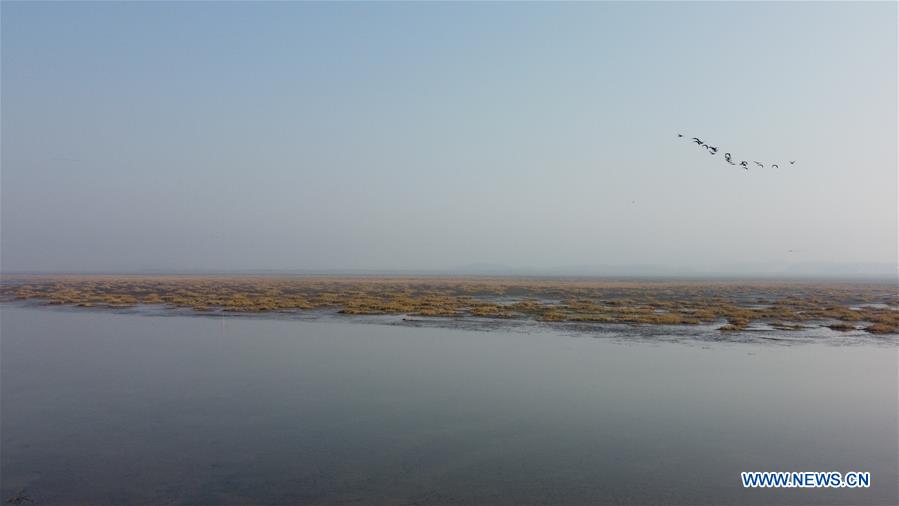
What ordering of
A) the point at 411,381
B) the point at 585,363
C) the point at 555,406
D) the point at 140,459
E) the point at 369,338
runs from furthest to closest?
1. the point at 369,338
2. the point at 585,363
3. the point at 411,381
4. the point at 555,406
5. the point at 140,459

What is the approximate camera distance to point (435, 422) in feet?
53.1

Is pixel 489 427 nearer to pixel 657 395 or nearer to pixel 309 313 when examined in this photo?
pixel 657 395

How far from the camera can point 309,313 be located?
47719 mm

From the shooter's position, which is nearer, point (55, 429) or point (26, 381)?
point (55, 429)

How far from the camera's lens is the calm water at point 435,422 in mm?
11695

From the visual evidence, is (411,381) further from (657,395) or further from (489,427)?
(657,395)

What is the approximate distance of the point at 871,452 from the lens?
1420 cm

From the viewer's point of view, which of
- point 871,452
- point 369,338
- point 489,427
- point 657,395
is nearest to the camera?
point 871,452

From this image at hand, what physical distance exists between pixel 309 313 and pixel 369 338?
656 inches

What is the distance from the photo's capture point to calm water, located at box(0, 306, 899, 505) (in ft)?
38.4

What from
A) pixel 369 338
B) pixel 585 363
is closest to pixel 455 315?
pixel 369 338

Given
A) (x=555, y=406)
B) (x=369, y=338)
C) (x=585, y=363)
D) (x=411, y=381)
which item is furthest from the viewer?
(x=369, y=338)

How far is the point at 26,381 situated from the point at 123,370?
3165mm

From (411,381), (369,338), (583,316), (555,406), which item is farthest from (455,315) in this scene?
(555,406)
